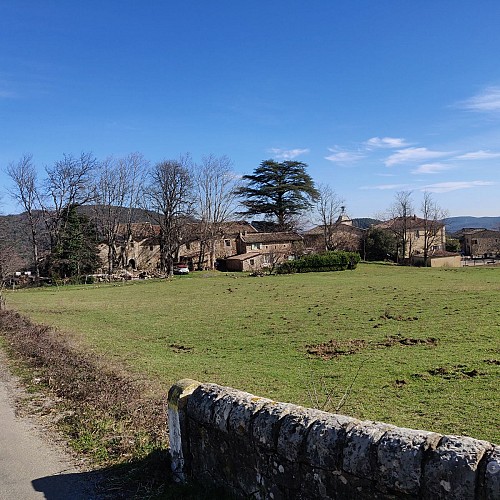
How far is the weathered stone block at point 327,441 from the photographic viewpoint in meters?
3.12

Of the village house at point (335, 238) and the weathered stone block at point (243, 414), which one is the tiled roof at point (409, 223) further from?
the weathered stone block at point (243, 414)

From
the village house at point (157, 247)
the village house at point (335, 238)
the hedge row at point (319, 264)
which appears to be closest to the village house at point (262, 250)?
the village house at point (157, 247)

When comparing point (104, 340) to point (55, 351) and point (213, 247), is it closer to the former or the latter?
point (55, 351)

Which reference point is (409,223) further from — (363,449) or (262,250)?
(363,449)

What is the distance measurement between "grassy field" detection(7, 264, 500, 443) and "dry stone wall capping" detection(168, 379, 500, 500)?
2.60m

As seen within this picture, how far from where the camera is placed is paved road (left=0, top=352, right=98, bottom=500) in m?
4.62

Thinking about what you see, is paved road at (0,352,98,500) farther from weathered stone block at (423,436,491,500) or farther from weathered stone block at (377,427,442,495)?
weathered stone block at (423,436,491,500)

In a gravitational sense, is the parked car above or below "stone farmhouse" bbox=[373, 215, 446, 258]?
below

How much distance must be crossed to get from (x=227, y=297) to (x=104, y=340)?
15.9 meters

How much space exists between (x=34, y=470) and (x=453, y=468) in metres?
4.54

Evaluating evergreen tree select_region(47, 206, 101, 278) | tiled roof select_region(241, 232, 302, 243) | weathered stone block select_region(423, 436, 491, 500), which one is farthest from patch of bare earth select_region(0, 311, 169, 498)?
tiled roof select_region(241, 232, 302, 243)

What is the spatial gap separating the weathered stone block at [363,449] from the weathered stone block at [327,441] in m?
0.05

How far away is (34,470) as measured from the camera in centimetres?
513

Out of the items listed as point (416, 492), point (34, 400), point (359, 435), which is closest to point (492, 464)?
point (416, 492)
